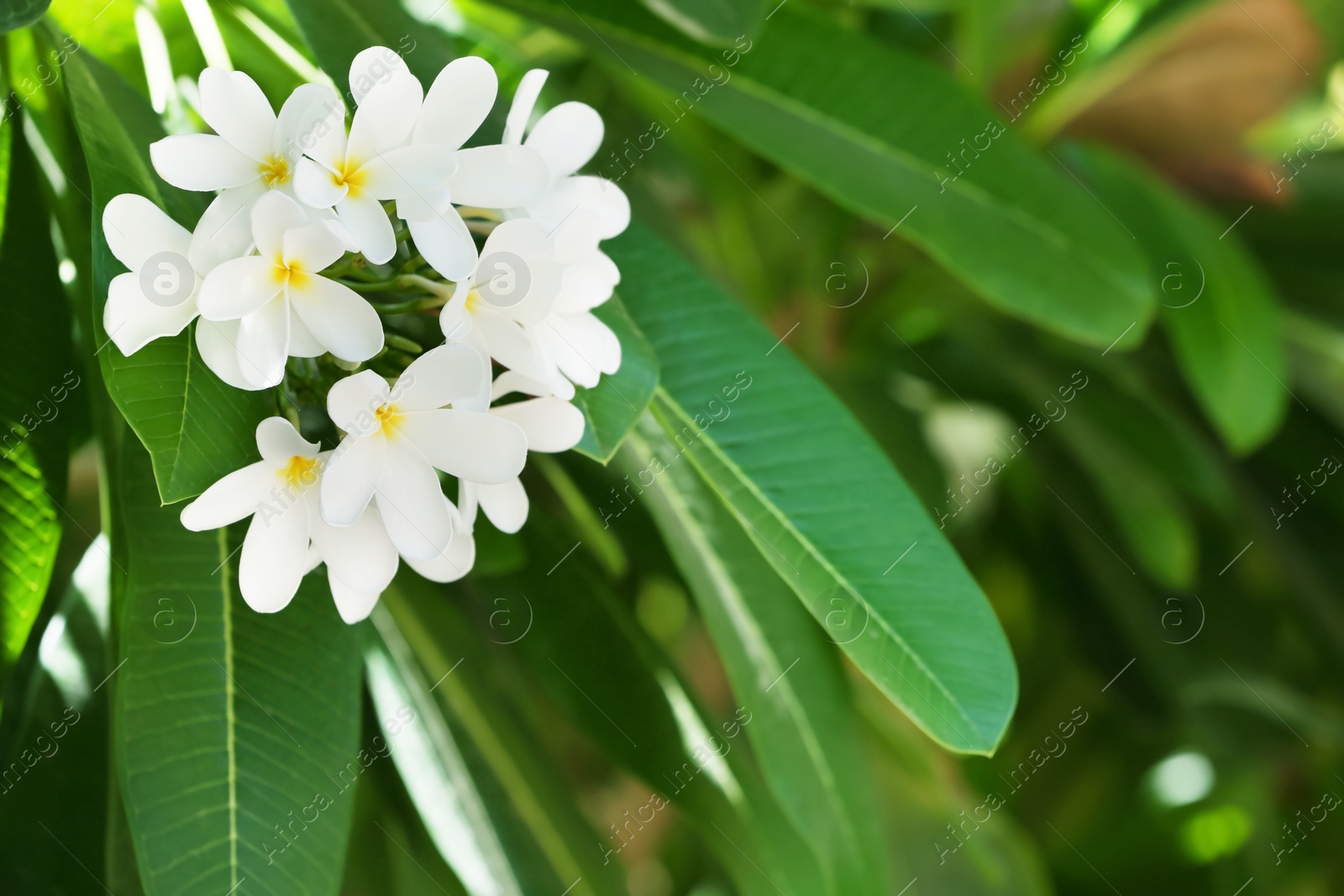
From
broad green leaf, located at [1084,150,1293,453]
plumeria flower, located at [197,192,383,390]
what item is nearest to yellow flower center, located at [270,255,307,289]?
plumeria flower, located at [197,192,383,390]

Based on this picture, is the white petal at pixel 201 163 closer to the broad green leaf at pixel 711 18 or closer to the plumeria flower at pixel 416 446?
the plumeria flower at pixel 416 446

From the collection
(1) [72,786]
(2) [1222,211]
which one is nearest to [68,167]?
(1) [72,786]

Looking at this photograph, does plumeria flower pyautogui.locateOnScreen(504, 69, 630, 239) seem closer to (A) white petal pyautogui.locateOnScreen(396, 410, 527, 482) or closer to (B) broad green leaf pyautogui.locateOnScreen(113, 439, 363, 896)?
(A) white petal pyautogui.locateOnScreen(396, 410, 527, 482)

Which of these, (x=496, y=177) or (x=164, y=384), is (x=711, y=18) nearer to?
(x=496, y=177)

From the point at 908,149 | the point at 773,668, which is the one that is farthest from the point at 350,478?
the point at 908,149

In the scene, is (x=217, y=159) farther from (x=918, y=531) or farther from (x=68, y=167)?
(x=918, y=531)
